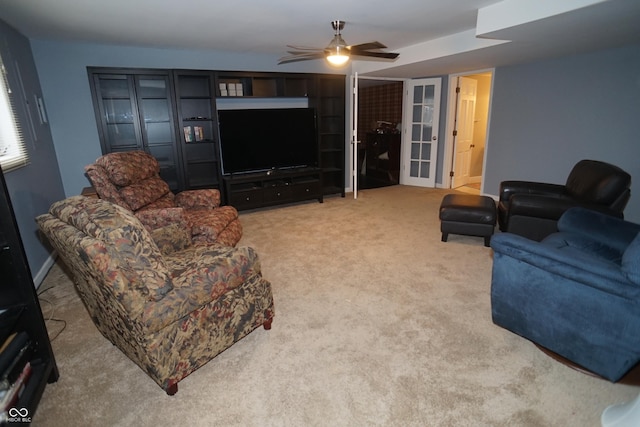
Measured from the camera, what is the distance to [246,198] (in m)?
5.06

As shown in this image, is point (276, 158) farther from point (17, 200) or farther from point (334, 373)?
point (334, 373)

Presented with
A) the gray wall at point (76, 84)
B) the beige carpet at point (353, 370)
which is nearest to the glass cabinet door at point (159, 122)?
the gray wall at point (76, 84)

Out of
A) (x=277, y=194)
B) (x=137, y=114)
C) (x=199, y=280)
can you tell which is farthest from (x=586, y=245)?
(x=137, y=114)

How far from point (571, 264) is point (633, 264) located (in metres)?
0.24

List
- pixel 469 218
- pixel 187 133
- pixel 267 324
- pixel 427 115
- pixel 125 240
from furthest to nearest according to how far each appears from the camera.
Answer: pixel 427 115
pixel 187 133
pixel 469 218
pixel 267 324
pixel 125 240

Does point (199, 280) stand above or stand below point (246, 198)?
above

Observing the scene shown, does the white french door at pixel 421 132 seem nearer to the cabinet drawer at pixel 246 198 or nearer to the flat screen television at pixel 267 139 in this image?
the flat screen television at pixel 267 139

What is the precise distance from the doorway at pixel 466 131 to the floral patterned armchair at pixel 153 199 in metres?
4.62

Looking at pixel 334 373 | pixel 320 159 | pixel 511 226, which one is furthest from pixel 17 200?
pixel 511 226

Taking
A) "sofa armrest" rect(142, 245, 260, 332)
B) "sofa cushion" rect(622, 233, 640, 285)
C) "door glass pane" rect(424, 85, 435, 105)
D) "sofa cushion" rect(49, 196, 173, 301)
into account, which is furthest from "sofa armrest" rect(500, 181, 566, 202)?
"sofa cushion" rect(49, 196, 173, 301)

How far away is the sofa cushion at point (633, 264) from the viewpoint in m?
1.59

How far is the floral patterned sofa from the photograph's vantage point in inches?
60.0

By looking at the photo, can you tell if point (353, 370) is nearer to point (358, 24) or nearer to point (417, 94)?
point (358, 24)

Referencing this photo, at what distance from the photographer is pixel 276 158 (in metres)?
5.34
